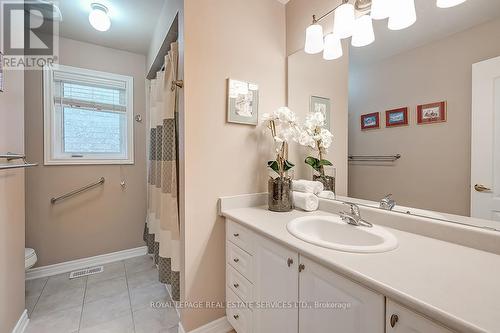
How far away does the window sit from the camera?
220 cm

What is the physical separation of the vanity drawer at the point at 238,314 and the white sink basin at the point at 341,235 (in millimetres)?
569

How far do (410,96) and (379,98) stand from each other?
157 mm

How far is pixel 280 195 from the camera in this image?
4.57 ft

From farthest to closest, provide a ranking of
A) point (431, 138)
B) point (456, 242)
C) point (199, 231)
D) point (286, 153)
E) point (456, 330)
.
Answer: point (286, 153)
point (199, 231)
point (431, 138)
point (456, 242)
point (456, 330)

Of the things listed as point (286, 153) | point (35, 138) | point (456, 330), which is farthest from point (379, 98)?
point (35, 138)

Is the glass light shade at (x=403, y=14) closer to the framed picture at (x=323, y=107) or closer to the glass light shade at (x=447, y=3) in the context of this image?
the glass light shade at (x=447, y=3)

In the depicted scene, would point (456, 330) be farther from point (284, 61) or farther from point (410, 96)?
point (284, 61)

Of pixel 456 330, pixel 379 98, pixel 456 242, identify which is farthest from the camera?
pixel 379 98

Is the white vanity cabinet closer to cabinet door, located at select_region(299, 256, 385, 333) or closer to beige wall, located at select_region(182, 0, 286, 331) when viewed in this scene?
cabinet door, located at select_region(299, 256, 385, 333)

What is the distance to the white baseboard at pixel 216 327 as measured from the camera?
138cm

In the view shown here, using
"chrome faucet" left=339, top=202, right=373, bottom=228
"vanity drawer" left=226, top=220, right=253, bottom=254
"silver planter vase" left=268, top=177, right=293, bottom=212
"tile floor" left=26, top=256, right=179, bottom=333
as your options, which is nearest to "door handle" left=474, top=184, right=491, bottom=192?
"chrome faucet" left=339, top=202, right=373, bottom=228

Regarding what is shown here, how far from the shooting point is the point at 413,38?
40.5 inches

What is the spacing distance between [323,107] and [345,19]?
51 centimetres

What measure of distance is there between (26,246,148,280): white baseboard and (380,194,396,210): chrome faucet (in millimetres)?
2634
